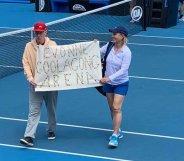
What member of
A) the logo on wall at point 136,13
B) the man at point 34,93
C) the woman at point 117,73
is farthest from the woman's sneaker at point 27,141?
the logo on wall at point 136,13

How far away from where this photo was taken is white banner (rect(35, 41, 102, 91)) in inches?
293

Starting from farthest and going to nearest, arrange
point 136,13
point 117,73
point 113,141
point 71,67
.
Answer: point 136,13
point 71,67
point 113,141
point 117,73

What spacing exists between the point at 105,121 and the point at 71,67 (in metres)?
1.50

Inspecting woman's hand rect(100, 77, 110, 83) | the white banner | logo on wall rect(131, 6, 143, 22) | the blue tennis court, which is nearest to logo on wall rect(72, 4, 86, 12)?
logo on wall rect(131, 6, 143, 22)

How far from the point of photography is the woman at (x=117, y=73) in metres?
7.24

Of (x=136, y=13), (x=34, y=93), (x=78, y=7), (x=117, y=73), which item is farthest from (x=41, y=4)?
(x=117, y=73)

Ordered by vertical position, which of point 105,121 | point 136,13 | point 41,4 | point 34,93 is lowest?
point 105,121

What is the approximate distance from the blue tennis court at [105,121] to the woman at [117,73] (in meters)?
0.46

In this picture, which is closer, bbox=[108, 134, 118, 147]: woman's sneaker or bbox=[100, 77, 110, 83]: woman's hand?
bbox=[100, 77, 110, 83]: woman's hand

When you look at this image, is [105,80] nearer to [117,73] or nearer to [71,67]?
Result: [117,73]

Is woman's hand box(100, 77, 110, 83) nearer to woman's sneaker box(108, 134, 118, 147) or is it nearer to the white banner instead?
the white banner

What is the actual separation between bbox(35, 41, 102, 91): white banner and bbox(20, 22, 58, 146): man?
150 millimetres

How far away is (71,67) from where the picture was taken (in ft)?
25.2

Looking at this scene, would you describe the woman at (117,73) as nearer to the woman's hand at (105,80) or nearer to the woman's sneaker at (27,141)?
the woman's hand at (105,80)
